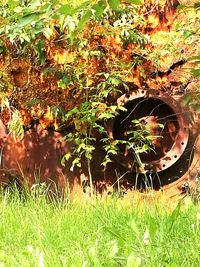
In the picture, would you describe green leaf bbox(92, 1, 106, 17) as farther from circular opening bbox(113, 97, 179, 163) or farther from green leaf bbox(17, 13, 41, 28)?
circular opening bbox(113, 97, 179, 163)

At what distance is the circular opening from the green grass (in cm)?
106

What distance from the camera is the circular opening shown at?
4.58 m

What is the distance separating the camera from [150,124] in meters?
4.61

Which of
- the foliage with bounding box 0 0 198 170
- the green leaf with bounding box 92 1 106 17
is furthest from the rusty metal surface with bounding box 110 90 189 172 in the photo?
the green leaf with bounding box 92 1 106 17

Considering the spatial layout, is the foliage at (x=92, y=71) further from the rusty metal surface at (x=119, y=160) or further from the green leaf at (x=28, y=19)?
the green leaf at (x=28, y=19)

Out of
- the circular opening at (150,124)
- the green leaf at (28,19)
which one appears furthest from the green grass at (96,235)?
the circular opening at (150,124)

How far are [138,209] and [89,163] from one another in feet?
4.79

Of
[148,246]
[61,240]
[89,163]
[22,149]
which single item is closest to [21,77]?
[22,149]

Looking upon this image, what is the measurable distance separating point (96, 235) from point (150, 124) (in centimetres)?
212

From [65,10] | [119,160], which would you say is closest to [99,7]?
[65,10]

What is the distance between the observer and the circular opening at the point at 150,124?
15.0 feet

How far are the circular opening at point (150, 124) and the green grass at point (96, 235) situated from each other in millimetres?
1058

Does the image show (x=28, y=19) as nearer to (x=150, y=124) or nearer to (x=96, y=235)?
Answer: (x=96, y=235)

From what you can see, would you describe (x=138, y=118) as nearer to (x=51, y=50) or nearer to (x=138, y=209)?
(x=51, y=50)
